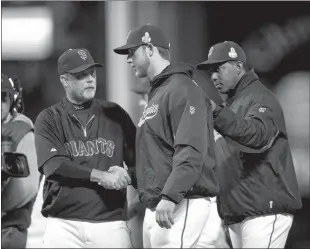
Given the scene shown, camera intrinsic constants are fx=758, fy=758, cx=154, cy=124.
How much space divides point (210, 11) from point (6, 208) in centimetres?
243

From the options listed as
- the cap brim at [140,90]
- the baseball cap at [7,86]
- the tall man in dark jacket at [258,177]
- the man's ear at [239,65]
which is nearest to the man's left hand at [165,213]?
the tall man in dark jacket at [258,177]

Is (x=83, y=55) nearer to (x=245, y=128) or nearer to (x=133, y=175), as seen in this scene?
(x=133, y=175)

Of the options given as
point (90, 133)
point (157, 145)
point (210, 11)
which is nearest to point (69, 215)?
point (90, 133)

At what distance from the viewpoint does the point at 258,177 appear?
3.99 meters

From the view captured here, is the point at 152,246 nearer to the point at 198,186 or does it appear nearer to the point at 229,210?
the point at 198,186

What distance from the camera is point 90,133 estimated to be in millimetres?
3779

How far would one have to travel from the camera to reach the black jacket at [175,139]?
10.2 ft

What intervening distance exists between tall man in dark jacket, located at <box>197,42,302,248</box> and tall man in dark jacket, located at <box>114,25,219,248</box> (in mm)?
654

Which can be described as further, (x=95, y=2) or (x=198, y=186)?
(x=95, y=2)

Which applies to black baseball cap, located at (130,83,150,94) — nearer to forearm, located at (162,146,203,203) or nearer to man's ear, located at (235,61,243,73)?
man's ear, located at (235,61,243,73)

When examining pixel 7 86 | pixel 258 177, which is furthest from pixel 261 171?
pixel 7 86

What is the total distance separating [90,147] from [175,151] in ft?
2.36

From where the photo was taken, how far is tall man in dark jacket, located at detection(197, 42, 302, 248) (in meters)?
3.96

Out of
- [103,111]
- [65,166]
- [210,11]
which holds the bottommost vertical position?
[65,166]
